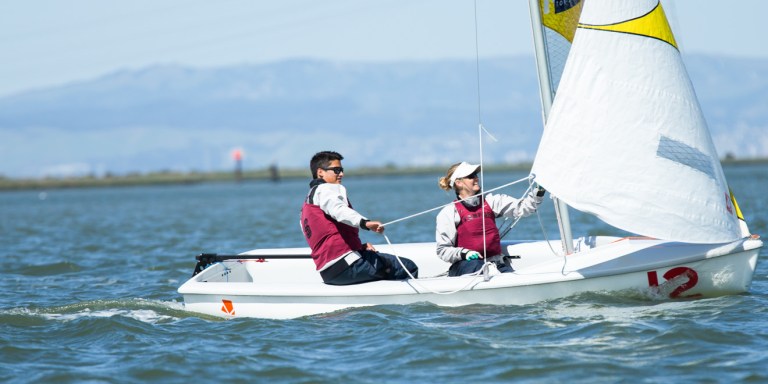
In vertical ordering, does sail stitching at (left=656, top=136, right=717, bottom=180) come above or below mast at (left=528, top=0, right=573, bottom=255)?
below

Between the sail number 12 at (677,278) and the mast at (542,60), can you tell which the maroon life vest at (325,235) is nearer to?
the mast at (542,60)

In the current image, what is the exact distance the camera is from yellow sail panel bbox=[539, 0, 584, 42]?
889 cm

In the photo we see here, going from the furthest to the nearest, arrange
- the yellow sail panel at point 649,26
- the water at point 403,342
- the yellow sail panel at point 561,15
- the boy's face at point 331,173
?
the yellow sail panel at point 561,15 < the boy's face at point 331,173 < the yellow sail panel at point 649,26 < the water at point 403,342

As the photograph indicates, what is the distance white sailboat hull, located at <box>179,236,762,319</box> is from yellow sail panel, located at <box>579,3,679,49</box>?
1800mm

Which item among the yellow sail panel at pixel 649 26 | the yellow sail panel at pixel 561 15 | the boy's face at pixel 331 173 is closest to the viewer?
the yellow sail panel at pixel 649 26

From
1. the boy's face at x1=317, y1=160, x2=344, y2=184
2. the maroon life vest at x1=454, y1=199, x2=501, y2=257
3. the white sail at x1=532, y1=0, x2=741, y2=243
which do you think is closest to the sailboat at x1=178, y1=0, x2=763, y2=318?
the white sail at x1=532, y1=0, x2=741, y2=243

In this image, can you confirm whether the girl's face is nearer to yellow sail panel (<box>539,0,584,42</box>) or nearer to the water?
the water

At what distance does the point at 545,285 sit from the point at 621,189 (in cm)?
102

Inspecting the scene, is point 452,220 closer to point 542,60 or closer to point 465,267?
point 465,267

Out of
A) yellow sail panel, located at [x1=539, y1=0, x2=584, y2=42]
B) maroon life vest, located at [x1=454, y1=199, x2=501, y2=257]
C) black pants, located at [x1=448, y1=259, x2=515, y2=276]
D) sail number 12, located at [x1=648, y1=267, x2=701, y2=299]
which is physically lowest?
sail number 12, located at [x1=648, y1=267, x2=701, y2=299]

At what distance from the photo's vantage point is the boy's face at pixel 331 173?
8.73 meters


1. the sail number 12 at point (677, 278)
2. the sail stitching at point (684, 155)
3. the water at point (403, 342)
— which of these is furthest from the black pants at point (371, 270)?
Answer: the sail stitching at point (684, 155)

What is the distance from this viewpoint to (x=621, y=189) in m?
8.41

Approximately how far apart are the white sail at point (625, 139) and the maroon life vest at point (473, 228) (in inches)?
29.9
